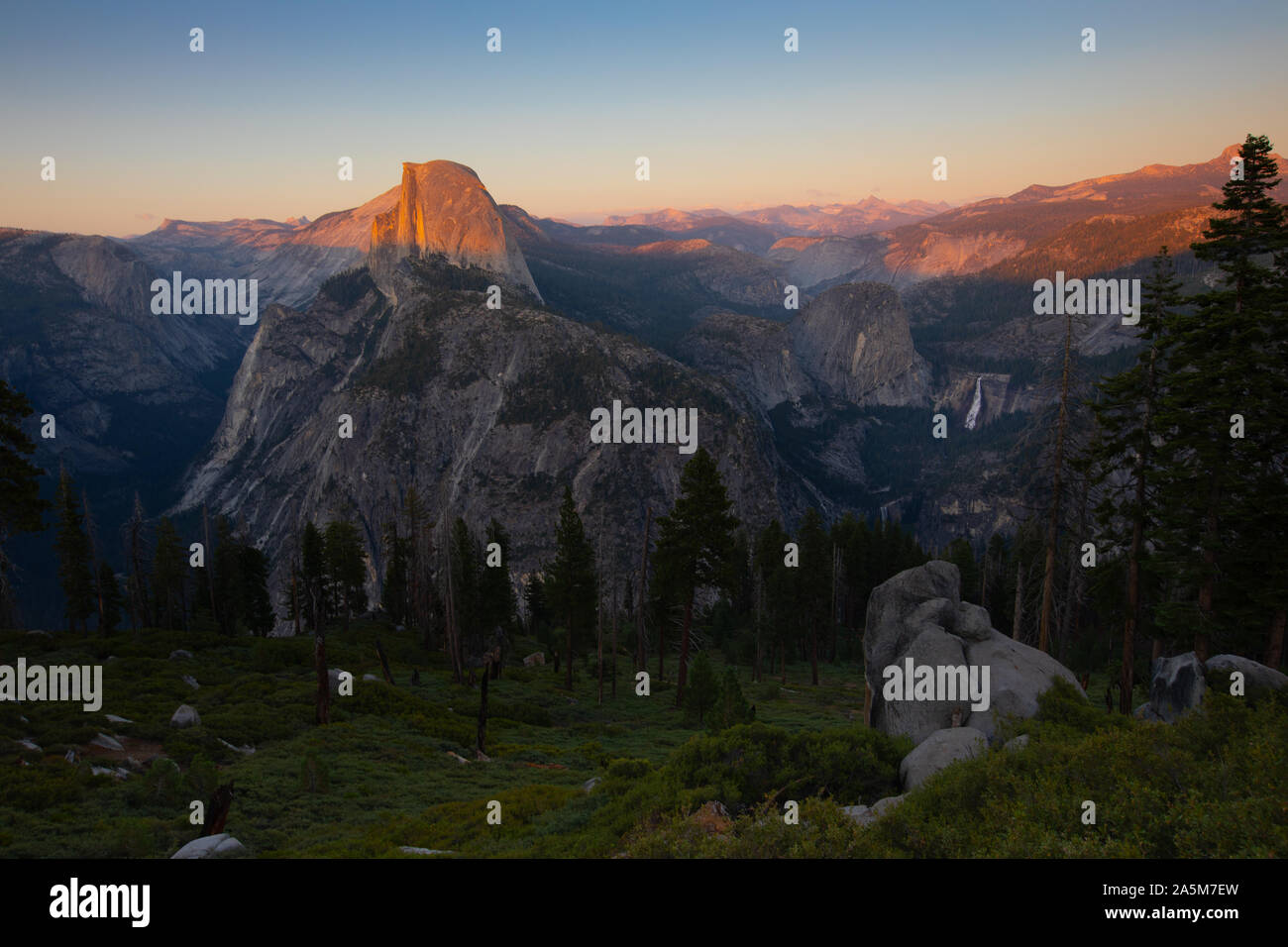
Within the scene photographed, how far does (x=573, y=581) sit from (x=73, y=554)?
4409cm

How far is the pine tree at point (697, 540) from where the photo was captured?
4041cm

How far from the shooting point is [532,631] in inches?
3533

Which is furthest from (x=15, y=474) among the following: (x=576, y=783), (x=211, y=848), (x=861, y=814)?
(x=861, y=814)

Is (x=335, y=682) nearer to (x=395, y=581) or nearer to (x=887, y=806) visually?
(x=887, y=806)

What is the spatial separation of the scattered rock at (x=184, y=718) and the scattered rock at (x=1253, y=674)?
37.0 meters

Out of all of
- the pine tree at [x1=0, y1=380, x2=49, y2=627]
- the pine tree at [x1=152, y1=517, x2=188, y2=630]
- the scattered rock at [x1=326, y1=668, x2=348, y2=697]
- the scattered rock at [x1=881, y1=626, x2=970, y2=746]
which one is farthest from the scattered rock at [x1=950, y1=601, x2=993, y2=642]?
the pine tree at [x1=152, y1=517, x2=188, y2=630]

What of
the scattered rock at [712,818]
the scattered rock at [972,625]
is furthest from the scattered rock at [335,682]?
the scattered rock at [972,625]

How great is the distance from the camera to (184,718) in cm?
2805

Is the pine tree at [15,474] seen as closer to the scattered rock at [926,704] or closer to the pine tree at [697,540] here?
the pine tree at [697,540]

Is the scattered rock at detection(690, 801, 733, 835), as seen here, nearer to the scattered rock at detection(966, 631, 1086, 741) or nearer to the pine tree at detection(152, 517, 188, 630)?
the scattered rock at detection(966, 631, 1086, 741)

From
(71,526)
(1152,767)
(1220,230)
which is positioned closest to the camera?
(1152,767)
